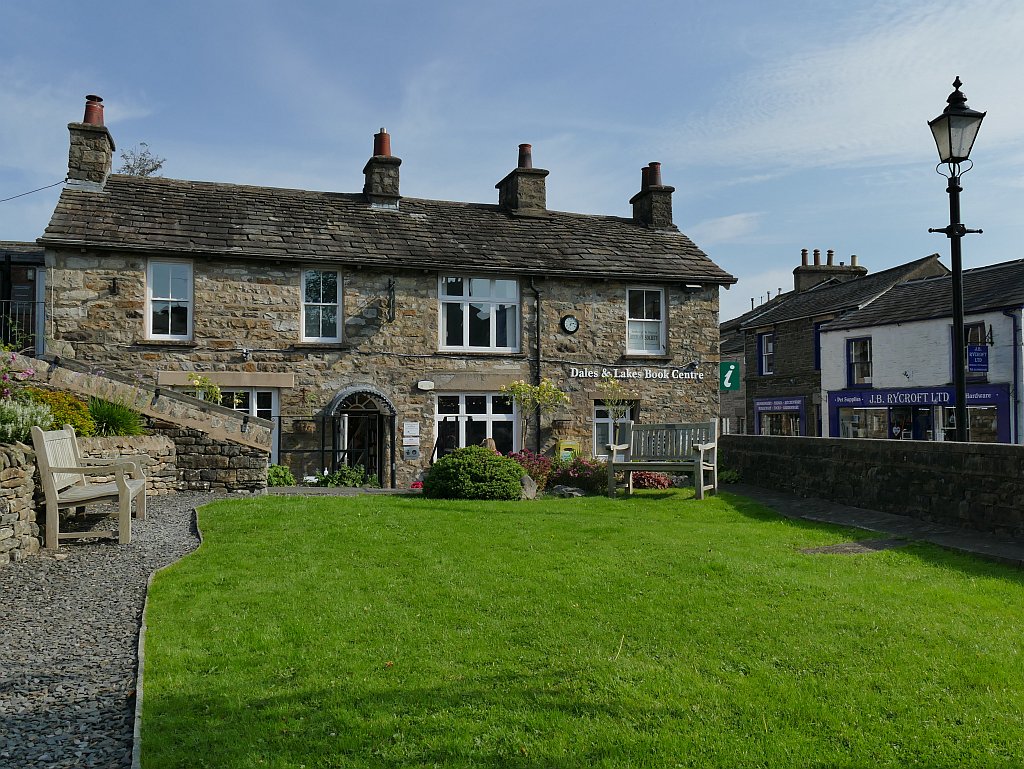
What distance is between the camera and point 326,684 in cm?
445

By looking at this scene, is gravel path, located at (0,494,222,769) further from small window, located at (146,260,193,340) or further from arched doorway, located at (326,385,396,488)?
small window, located at (146,260,193,340)

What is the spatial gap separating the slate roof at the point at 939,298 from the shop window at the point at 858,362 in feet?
2.42

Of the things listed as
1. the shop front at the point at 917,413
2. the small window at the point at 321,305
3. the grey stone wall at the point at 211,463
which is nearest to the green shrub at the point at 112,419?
the grey stone wall at the point at 211,463

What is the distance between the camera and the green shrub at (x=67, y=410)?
12125 millimetres

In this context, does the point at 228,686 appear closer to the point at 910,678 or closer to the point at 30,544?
the point at 910,678

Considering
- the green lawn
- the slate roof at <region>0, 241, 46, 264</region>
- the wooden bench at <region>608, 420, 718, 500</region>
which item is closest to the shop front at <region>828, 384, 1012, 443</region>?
the wooden bench at <region>608, 420, 718, 500</region>

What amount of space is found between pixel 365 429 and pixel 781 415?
77.7ft

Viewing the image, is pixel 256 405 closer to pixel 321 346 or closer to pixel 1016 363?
pixel 321 346

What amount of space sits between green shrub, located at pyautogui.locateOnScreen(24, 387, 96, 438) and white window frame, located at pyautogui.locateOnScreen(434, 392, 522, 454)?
7907 mm

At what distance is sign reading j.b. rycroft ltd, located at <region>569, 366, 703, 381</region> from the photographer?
19.9 metres

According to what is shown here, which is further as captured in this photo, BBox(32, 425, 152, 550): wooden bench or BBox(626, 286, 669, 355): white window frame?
BBox(626, 286, 669, 355): white window frame

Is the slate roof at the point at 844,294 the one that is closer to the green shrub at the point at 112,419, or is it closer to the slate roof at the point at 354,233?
the slate roof at the point at 354,233

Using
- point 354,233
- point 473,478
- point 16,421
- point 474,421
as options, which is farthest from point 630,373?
point 16,421

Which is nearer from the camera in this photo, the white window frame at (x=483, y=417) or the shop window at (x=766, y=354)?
the white window frame at (x=483, y=417)
